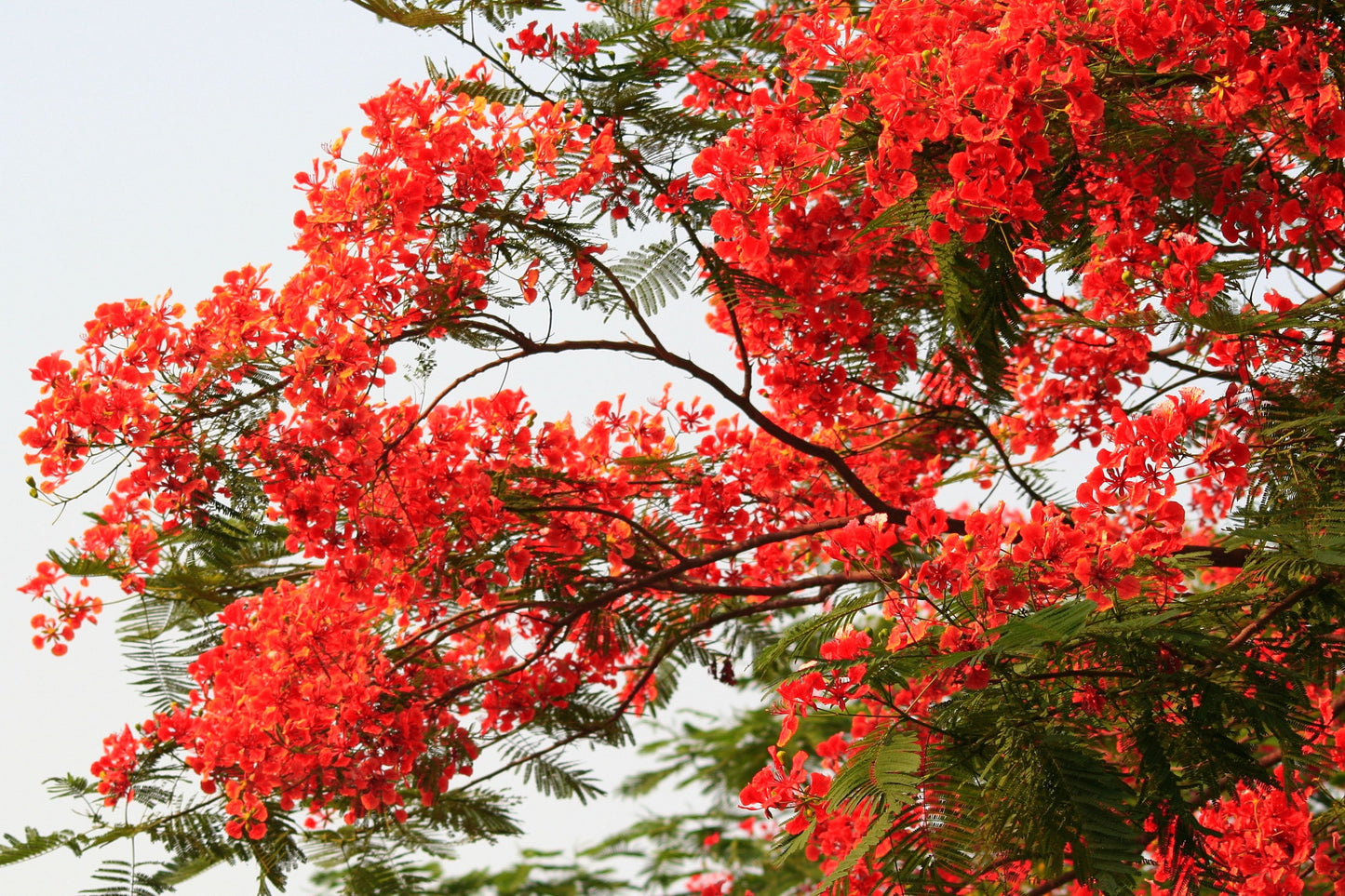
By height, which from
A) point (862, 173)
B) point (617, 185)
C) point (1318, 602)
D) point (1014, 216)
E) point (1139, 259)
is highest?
point (617, 185)

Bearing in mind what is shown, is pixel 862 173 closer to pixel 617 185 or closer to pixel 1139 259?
pixel 1139 259

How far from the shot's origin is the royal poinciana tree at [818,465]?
6.16ft

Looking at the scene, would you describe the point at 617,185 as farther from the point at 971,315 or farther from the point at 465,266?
the point at 971,315

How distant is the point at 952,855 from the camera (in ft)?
5.95

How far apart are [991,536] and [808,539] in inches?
103

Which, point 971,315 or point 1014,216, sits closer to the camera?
point 1014,216

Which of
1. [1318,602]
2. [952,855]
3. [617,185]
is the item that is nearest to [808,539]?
[617,185]

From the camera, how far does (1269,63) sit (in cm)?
236

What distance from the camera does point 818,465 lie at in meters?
4.22

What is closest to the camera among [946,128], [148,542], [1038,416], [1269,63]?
[946,128]

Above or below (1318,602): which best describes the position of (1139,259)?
above

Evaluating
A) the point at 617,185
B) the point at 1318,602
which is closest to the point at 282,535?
the point at 617,185

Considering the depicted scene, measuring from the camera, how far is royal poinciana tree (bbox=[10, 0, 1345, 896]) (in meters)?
1.88

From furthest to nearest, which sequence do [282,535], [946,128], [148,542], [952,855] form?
[282,535], [148,542], [946,128], [952,855]
